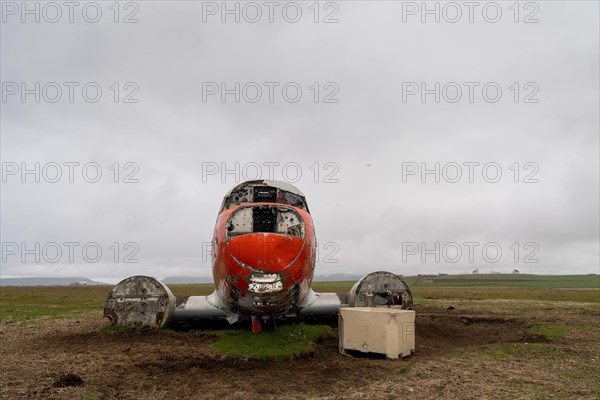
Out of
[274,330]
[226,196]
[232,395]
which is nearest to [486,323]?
[274,330]

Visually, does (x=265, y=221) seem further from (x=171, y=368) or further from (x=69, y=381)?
(x=69, y=381)

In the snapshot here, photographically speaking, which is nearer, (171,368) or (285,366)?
(171,368)

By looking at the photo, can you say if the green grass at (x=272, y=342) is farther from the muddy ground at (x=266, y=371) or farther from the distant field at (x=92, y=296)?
the distant field at (x=92, y=296)

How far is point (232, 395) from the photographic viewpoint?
7.28m

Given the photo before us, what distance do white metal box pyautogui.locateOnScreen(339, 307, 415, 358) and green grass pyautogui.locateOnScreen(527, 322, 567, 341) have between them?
6.27 m

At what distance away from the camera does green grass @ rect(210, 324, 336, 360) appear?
1023 centimetres

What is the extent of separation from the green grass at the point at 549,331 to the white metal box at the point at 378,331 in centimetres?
627

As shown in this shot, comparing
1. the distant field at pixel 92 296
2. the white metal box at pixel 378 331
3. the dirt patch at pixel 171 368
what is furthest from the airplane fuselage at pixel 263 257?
the distant field at pixel 92 296

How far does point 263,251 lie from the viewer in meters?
9.94

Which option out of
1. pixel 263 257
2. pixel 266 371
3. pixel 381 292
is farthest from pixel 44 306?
pixel 266 371

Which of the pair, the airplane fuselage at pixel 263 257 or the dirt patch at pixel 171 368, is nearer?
the dirt patch at pixel 171 368

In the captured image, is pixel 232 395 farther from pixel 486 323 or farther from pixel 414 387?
pixel 486 323

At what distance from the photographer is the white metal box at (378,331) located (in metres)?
10.2

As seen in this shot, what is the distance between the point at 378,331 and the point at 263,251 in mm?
3162
